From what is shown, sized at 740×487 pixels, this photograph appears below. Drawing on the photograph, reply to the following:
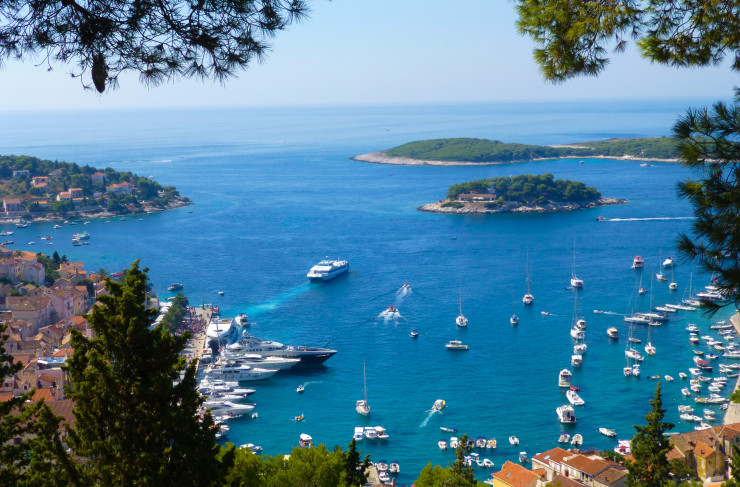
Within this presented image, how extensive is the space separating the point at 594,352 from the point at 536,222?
18.0 meters

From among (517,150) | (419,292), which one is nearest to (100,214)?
(419,292)

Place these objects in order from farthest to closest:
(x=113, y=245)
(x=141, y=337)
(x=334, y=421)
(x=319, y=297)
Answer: (x=113, y=245) < (x=319, y=297) < (x=334, y=421) < (x=141, y=337)

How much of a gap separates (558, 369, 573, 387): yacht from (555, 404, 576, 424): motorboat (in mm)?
1472

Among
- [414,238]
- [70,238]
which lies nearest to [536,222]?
[414,238]

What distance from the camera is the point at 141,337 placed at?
140 inches

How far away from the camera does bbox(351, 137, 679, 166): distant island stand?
2239 inches

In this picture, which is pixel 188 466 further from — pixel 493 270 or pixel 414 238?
pixel 414 238

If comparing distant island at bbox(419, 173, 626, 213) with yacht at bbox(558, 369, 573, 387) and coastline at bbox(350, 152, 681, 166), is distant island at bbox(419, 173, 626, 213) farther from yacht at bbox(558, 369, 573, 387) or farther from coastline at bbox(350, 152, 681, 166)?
yacht at bbox(558, 369, 573, 387)

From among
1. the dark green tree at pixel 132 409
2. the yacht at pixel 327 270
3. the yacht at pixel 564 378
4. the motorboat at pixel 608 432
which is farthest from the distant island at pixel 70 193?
the dark green tree at pixel 132 409

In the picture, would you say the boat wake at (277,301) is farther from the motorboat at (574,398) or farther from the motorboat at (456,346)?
the motorboat at (574,398)

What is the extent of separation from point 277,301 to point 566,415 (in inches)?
411

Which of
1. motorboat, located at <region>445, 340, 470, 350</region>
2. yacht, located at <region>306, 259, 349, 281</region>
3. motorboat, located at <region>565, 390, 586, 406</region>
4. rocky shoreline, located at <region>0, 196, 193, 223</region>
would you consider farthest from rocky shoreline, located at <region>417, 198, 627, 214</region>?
motorboat, located at <region>565, 390, 586, 406</region>

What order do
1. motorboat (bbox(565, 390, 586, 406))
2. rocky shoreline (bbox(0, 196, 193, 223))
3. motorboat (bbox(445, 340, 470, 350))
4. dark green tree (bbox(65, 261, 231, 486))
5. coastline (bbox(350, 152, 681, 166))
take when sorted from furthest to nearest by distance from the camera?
1. coastline (bbox(350, 152, 681, 166))
2. rocky shoreline (bbox(0, 196, 193, 223))
3. motorboat (bbox(445, 340, 470, 350))
4. motorboat (bbox(565, 390, 586, 406))
5. dark green tree (bbox(65, 261, 231, 486))

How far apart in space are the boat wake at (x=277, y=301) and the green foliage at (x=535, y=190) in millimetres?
17213
